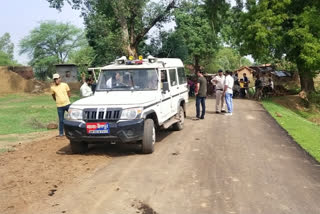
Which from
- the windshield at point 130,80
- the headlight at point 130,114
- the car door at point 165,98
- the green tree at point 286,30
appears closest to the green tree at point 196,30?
the green tree at point 286,30

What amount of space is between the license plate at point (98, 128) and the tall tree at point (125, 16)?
52.8 ft

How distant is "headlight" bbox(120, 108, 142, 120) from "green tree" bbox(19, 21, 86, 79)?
58.1 metres

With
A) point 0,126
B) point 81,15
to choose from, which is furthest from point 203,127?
point 81,15

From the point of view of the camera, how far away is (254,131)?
36.4 feet

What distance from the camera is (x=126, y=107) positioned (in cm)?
778

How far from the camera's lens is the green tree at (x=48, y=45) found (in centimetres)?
6322

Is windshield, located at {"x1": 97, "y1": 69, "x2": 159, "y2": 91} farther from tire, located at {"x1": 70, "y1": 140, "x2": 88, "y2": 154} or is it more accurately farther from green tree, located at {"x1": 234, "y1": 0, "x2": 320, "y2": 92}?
green tree, located at {"x1": 234, "y1": 0, "x2": 320, "y2": 92}

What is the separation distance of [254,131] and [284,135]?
974mm

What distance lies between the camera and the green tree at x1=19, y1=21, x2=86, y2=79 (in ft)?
207

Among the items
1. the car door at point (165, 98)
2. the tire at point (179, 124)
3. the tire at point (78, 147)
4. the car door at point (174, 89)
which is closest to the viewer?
the tire at point (78, 147)

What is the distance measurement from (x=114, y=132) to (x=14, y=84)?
31.7 m

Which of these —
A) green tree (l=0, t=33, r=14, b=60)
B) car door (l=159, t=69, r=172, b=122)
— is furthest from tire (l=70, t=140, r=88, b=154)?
green tree (l=0, t=33, r=14, b=60)

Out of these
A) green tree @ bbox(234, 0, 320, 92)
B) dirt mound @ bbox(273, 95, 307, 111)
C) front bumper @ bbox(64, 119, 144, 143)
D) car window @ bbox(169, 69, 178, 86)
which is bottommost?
dirt mound @ bbox(273, 95, 307, 111)

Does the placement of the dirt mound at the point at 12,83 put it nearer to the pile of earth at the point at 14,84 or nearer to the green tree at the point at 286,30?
the pile of earth at the point at 14,84
